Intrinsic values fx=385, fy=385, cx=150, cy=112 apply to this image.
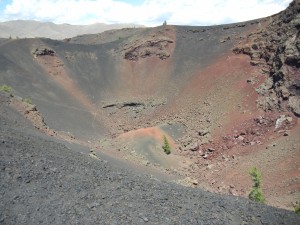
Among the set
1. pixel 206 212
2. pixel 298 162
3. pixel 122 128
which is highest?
pixel 206 212

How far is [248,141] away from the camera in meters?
35.8

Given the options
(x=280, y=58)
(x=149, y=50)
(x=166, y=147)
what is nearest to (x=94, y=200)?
(x=166, y=147)

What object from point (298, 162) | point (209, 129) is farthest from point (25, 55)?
point (298, 162)

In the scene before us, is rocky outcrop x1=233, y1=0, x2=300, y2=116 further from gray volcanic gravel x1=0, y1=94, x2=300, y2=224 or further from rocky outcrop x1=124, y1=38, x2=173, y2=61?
gray volcanic gravel x1=0, y1=94, x2=300, y2=224

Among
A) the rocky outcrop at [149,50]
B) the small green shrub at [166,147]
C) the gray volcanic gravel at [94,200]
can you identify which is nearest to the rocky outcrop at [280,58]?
the small green shrub at [166,147]

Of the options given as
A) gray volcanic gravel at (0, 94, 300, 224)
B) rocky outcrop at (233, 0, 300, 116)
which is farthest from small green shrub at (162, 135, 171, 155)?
gray volcanic gravel at (0, 94, 300, 224)

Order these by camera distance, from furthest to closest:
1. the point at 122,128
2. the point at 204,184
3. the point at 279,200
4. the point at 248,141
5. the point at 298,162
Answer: the point at 122,128 < the point at 248,141 < the point at 204,184 < the point at 298,162 < the point at 279,200

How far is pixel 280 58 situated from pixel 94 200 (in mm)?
31224

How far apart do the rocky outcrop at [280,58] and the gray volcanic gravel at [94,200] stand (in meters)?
23.0

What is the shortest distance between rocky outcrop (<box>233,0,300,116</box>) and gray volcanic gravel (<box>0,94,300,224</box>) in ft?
75.5

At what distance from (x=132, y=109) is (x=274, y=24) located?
20.3m

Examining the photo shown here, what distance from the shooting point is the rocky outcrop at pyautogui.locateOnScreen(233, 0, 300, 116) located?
36.8m

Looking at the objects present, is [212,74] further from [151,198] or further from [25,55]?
[151,198]

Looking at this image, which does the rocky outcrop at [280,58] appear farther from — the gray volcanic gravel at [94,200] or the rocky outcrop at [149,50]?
the gray volcanic gravel at [94,200]
